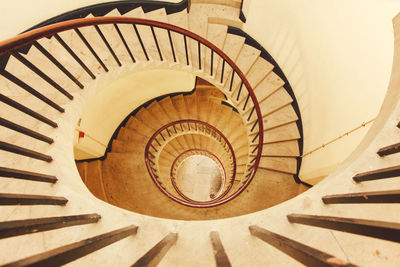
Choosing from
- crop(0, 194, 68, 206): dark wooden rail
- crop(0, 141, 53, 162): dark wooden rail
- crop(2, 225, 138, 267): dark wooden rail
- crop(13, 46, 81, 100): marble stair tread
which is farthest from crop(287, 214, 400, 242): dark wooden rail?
crop(13, 46, 81, 100): marble stair tread

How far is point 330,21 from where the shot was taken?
354cm

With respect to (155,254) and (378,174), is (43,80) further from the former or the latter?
(378,174)

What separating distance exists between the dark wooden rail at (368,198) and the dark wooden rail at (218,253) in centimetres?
96

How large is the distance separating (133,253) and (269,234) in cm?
107

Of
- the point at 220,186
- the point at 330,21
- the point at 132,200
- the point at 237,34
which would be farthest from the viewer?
the point at 220,186

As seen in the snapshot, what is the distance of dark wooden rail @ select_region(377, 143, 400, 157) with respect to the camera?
1.60 m

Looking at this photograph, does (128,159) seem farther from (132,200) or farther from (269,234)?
(269,234)

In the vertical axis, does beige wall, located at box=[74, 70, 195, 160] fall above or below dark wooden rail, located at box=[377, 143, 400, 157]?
above

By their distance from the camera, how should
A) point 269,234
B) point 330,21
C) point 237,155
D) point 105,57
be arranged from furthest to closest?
point 237,155 → point 105,57 → point 330,21 → point 269,234

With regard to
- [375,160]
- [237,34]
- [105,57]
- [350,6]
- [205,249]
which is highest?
[237,34]

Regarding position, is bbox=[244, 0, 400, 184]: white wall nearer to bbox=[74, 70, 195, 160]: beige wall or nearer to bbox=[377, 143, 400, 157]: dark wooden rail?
bbox=[377, 143, 400, 157]: dark wooden rail

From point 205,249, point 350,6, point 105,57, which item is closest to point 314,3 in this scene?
point 350,6

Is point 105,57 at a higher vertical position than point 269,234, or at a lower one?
higher

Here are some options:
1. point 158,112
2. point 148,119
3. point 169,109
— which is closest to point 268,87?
point 169,109
